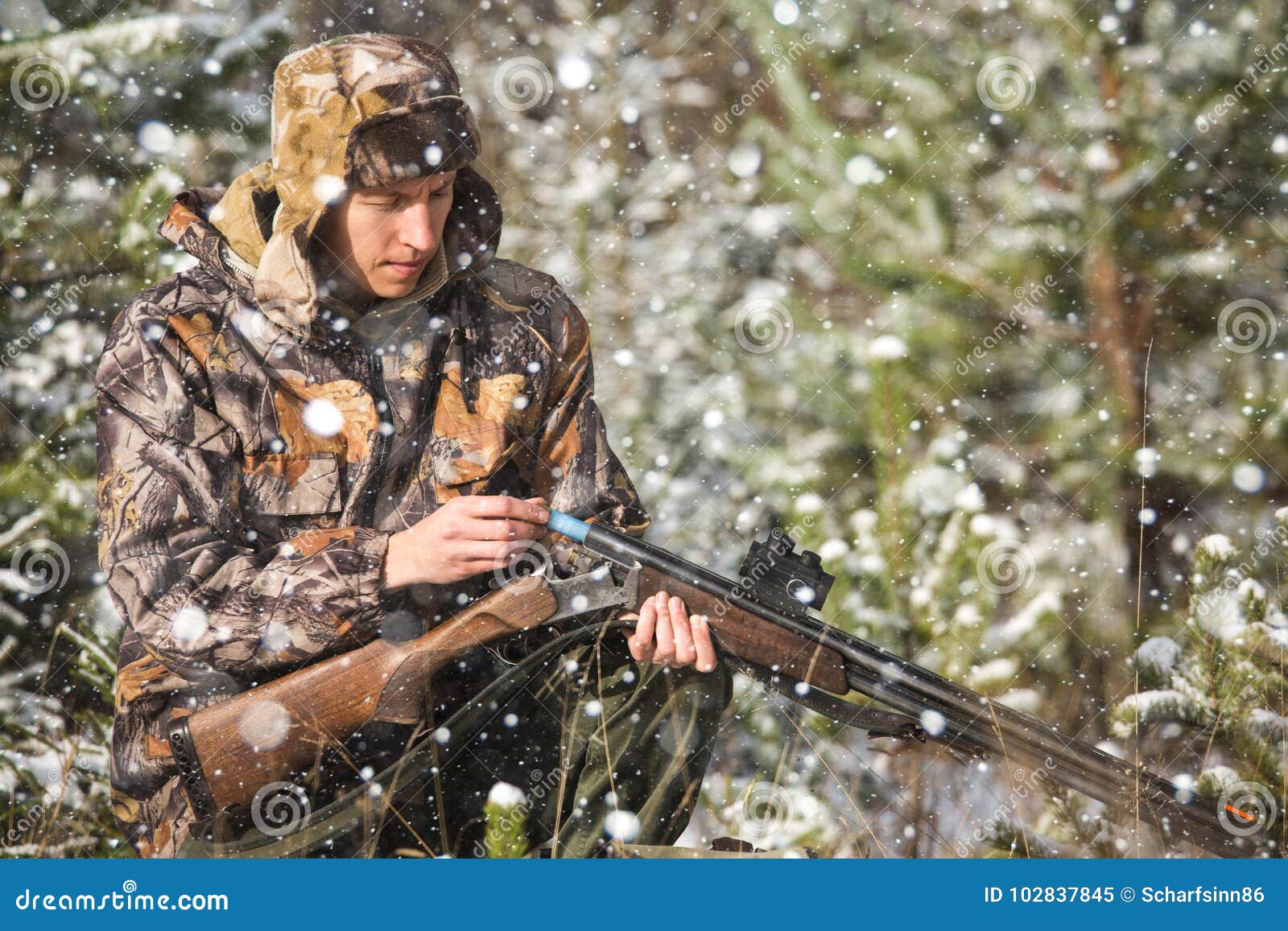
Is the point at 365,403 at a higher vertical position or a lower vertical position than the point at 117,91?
lower

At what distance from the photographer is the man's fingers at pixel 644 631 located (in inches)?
93.8

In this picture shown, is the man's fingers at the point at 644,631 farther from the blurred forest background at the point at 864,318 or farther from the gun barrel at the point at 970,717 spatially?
the blurred forest background at the point at 864,318

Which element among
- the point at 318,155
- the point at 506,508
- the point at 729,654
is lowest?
the point at 729,654

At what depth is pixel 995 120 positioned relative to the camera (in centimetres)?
342

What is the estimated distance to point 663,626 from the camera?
2.39 meters

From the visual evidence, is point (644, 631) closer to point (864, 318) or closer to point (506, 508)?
point (506, 508)

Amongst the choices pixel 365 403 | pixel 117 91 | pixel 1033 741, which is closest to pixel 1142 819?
pixel 1033 741

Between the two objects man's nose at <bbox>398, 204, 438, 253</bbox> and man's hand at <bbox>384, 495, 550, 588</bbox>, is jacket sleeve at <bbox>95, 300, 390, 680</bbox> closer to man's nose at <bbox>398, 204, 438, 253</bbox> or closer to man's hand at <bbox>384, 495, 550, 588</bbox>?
man's hand at <bbox>384, 495, 550, 588</bbox>

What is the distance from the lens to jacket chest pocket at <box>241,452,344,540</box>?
2.45 meters

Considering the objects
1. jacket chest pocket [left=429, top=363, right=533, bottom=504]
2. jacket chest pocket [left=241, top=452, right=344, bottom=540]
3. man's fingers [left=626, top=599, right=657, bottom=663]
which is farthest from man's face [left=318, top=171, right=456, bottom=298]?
man's fingers [left=626, top=599, right=657, bottom=663]

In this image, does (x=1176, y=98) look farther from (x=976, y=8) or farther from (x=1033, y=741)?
(x=1033, y=741)

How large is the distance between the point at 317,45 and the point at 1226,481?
106 inches

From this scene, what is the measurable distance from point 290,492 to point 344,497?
4.6 inches

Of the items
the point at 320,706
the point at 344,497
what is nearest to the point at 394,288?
the point at 344,497
